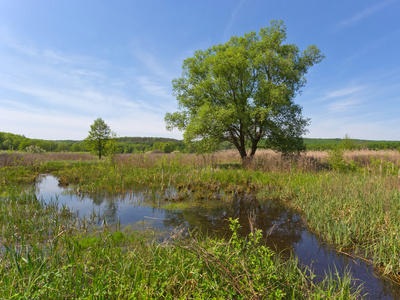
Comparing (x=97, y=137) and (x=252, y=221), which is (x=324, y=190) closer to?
(x=252, y=221)

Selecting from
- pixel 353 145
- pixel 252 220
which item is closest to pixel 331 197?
pixel 252 220

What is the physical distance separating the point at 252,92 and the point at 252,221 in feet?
43.3

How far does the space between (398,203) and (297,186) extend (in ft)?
11.6

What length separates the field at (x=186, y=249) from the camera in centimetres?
228

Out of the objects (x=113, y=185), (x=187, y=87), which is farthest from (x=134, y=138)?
(x=113, y=185)

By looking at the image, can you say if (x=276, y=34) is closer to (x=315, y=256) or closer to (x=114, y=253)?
(x=315, y=256)

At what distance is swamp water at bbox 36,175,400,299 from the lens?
11.0 ft

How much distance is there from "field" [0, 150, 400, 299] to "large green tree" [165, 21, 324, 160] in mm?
4741

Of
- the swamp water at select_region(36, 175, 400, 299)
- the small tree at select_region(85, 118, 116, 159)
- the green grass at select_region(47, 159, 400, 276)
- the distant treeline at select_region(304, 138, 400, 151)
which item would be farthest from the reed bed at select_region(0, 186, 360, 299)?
the small tree at select_region(85, 118, 116, 159)

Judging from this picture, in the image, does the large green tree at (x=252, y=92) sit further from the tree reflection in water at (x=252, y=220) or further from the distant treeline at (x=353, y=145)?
the tree reflection in water at (x=252, y=220)

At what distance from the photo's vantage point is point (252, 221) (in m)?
5.65

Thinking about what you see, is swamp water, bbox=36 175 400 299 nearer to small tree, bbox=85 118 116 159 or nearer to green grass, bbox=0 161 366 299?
green grass, bbox=0 161 366 299

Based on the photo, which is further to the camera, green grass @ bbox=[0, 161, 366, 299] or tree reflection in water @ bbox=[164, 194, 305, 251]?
tree reflection in water @ bbox=[164, 194, 305, 251]

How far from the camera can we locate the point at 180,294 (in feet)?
Answer: 7.86
